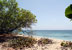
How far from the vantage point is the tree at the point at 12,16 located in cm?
1942

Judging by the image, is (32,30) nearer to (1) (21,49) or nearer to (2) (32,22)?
(2) (32,22)

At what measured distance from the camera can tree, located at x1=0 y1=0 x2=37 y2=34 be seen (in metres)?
19.4

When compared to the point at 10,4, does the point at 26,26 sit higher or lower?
lower

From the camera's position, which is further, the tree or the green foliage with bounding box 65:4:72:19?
the tree

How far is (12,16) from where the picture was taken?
63.8ft

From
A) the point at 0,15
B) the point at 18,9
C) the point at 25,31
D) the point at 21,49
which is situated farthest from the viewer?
the point at 25,31

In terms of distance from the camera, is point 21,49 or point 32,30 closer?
point 21,49

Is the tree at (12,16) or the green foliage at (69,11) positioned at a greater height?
the tree at (12,16)

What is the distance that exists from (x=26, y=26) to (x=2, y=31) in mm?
4199

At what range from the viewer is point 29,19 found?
20.6 meters

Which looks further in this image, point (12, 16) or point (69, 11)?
point (12, 16)

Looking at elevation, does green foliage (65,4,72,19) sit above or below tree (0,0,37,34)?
below

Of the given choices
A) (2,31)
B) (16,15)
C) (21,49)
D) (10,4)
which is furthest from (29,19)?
(21,49)

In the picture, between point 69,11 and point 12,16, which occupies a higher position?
point 12,16
